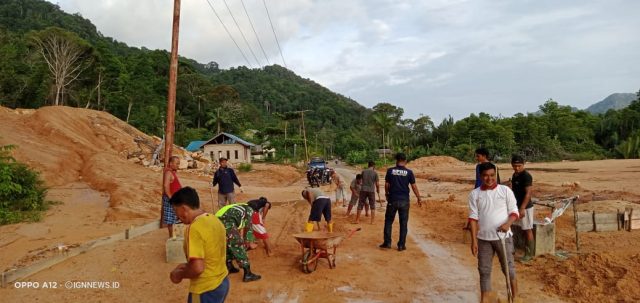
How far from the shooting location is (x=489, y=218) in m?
4.82

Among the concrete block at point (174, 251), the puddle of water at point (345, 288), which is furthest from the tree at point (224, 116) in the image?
the puddle of water at point (345, 288)

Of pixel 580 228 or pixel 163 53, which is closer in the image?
pixel 580 228

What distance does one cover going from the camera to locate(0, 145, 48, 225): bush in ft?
37.1

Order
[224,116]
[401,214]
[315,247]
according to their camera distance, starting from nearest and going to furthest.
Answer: [315,247] → [401,214] → [224,116]

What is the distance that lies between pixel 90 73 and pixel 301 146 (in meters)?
27.1

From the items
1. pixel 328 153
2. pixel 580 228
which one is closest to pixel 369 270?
pixel 580 228

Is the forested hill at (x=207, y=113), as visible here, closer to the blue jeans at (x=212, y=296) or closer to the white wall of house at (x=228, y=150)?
the white wall of house at (x=228, y=150)

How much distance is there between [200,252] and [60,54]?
4868 centimetres

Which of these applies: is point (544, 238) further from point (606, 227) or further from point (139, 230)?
point (139, 230)

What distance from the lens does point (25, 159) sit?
1761cm

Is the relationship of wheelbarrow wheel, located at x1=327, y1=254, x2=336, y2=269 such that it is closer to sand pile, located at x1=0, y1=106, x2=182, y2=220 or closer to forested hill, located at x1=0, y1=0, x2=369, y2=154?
sand pile, located at x1=0, y1=106, x2=182, y2=220

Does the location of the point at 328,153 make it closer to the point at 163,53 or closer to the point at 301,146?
the point at 301,146

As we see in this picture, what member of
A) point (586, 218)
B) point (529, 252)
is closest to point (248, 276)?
point (529, 252)

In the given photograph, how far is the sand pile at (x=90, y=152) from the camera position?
51.4 ft
